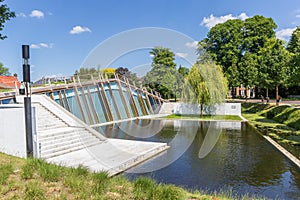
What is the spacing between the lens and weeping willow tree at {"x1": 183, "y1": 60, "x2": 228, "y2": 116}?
66.9 feet

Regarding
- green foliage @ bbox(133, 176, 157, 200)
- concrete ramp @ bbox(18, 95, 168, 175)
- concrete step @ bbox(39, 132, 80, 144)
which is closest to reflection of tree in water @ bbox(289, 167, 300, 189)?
green foliage @ bbox(133, 176, 157, 200)

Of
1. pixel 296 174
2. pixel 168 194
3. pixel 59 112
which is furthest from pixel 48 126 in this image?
pixel 296 174

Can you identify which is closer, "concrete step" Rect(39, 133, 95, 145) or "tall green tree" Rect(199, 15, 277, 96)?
"concrete step" Rect(39, 133, 95, 145)

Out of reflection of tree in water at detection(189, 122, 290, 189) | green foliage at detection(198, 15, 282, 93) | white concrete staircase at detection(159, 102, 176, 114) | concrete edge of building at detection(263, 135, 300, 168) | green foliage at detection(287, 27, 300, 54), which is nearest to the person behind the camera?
reflection of tree in water at detection(189, 122, 290, 189)

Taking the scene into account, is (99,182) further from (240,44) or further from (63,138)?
(240,44)

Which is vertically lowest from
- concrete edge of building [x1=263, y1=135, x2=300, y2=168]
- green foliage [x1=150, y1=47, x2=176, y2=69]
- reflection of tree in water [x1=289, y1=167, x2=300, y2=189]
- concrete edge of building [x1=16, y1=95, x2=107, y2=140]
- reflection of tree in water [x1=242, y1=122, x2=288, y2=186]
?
reflection of tree in water [x1=289, y1=167, x2=300, y2=189]

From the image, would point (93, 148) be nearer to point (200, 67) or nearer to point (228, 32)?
point (200, 67)

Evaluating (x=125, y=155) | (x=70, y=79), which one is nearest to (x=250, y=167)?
(x=125, y=155)

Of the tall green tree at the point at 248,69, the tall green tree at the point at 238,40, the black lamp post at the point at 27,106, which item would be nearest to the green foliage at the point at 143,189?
the black lamp post at the point at 27,106

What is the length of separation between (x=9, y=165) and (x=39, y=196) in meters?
1.49

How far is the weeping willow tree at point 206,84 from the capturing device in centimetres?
2039

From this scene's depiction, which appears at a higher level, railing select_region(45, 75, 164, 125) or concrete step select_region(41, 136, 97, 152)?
railing select_region(45, 75, 164, 125)

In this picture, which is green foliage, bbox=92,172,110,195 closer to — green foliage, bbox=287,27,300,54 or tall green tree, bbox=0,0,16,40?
tall green tree, bbox=0,0,16,40

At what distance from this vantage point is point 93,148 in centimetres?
964
